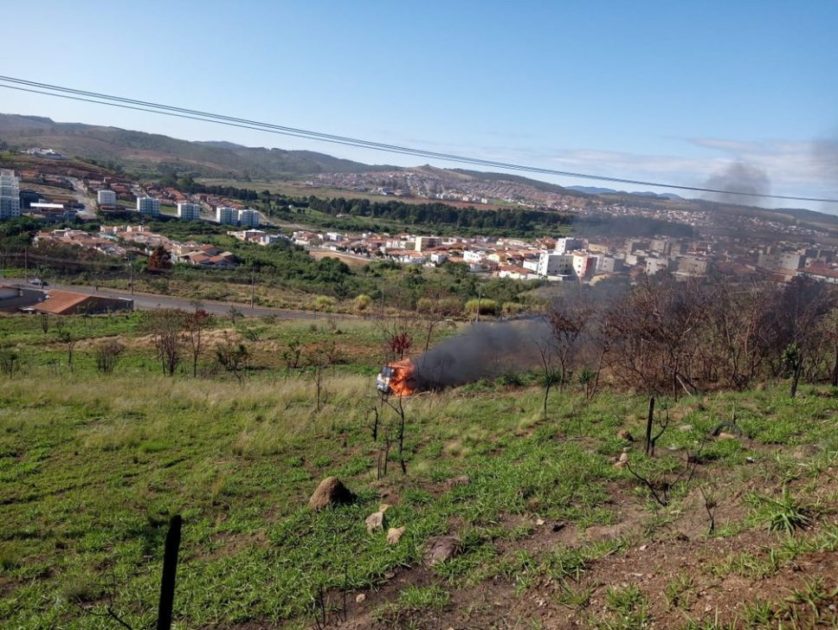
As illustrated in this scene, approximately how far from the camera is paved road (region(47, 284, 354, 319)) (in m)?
32.1

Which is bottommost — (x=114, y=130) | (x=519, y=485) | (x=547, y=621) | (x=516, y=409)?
(x=516, y=409)

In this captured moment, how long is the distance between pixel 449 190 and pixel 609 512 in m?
113

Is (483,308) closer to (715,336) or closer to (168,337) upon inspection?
(168,337)

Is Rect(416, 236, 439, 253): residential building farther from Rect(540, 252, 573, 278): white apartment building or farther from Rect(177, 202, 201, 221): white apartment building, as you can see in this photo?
Rect(177, 202, 201, 221): white apartment building

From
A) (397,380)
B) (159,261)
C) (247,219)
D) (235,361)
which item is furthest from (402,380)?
(247,219)

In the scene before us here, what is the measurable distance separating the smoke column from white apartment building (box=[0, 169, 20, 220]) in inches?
2038

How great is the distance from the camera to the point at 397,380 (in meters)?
14.2

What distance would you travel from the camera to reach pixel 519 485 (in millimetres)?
6051

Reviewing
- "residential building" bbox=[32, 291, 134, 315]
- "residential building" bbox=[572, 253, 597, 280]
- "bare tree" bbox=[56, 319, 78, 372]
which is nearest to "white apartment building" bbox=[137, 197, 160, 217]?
"residential building" bbox=[32, 291, 134, 315]

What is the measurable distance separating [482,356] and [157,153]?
139 m

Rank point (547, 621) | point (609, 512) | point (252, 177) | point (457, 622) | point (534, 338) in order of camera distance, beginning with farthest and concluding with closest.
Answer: point (252, 177) < point (534, 338) < point (609, 512) < point (457, 622) < point (547, 621)

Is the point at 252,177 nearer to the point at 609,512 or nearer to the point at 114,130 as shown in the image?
the point at 114,130

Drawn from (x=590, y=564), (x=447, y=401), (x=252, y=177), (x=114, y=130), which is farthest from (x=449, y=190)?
(x=590, y=564)

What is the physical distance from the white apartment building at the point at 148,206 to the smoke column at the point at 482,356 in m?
59.3
